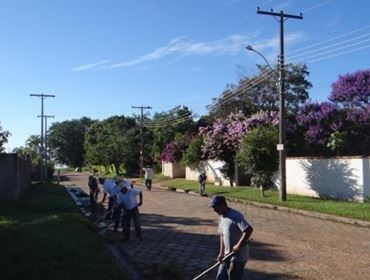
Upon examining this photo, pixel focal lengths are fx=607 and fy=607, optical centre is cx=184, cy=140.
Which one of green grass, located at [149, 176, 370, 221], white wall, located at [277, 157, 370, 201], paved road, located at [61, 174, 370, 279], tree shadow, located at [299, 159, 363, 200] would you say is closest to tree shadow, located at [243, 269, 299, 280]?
paved road, located at [61, 174, 370, 279]

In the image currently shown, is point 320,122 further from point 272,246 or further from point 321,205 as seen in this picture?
point 272,246

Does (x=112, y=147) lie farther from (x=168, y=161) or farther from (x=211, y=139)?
(x=211, y=139)

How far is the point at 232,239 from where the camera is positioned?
754 cm

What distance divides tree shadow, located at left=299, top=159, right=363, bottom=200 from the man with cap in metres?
18.1

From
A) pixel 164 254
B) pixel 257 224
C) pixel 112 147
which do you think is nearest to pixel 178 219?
pixel 257 224

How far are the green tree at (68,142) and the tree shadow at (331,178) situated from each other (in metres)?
99.0

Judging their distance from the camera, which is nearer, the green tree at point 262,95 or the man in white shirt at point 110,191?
the man in white shirt at point 110,191

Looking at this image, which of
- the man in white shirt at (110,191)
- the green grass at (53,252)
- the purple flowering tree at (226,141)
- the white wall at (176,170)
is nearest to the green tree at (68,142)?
the white wall at (176,170)

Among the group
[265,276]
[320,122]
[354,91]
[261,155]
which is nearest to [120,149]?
[354,91]

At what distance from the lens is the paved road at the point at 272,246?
36.1 ft

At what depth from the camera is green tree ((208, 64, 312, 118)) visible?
172ft

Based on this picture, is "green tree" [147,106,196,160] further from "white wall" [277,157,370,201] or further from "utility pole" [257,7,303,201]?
"utility pole" [257,7,303,201]

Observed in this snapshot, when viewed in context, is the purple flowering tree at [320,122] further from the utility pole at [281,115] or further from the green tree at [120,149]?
the green tree at [120,149]

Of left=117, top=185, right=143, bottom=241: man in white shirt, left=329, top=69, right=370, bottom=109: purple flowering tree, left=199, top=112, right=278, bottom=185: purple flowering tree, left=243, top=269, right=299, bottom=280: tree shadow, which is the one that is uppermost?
left=329, top=69, right=370, bottom=109: purple flowering tree
